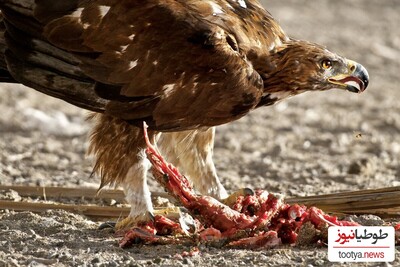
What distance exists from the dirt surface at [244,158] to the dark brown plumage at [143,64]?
2.31 feet

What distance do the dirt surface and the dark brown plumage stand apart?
2.31 ft

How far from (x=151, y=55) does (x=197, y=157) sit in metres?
1.25

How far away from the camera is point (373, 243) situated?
6.44 metres

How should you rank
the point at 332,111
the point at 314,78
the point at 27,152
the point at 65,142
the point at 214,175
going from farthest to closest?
the point at 332,111 < the point at 65,142 < the point at 27,152 < the point at 214,175 < the point at 314,78

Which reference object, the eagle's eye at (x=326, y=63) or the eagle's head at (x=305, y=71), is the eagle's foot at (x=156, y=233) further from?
the eagle's eye at (x=326, y=63)

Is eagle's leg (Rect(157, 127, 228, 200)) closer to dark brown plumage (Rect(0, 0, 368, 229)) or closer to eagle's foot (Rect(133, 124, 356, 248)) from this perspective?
dark brown plumage (Rect(0, 0, 368, 229))

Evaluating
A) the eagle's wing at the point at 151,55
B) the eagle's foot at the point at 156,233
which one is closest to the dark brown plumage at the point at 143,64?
the eagle's wing at the point at 151,55

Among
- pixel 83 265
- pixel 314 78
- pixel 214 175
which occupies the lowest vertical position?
pixel 83 265

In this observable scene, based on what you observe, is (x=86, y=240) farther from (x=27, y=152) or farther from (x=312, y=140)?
(x=312, y=140)

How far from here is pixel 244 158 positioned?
1126 centimetres

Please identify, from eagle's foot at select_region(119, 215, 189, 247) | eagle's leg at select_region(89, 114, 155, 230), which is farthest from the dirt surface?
eagle's leg at select_region(89, 114, 155, 230)

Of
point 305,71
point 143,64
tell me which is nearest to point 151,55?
point 143,64

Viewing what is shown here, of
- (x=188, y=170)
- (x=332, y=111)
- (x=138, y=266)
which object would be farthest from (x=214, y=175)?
(x=332, y=111)

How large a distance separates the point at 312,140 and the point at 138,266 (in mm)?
6449
